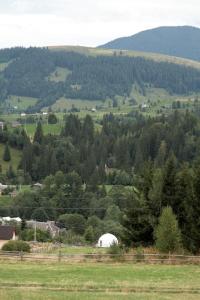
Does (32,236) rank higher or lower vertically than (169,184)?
lower

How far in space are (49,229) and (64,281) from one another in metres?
73.3

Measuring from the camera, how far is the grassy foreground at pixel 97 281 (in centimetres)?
2219

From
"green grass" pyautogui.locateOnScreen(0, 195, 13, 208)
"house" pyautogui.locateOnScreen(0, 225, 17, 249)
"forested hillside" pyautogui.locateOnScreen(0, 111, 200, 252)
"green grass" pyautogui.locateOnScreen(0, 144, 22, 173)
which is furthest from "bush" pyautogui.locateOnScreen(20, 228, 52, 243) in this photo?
"green grass" pyautogui.locateOnScreen(0, 144, 22, 173)

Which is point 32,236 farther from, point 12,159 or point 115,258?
point 12,159

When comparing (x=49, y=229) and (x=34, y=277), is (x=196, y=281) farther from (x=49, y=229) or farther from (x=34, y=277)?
(x=49, y=229)

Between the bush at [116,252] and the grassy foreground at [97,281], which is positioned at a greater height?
the bush at [116,252]

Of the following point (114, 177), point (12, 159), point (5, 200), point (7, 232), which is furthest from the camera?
point (12, 159)

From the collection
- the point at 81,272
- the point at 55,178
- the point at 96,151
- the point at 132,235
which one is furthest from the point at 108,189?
the point at 81,272

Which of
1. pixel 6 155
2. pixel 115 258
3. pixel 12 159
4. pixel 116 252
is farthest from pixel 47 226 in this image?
pixel 115 258

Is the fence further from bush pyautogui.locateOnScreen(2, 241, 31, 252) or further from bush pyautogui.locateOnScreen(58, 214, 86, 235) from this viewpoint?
bush pyautogui.locateOnScreen(58, 214, 86, 235)

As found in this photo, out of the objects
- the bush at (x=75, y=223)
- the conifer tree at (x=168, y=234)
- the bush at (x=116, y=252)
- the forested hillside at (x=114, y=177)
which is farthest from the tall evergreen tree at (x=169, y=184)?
the bush at (x=75, y=223)

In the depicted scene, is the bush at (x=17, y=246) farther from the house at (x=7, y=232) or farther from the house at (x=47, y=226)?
the house at (x=47, y=226)

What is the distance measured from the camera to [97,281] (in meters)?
25.0

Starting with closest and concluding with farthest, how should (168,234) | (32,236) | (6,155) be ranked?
(168,234), (32,236), (6,155)
